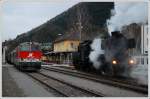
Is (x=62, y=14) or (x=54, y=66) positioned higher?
(x=62, y=14)

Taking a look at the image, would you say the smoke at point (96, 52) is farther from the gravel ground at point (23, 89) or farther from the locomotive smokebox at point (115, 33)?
the gravel ground at point (23, 89)

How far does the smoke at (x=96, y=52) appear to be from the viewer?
1535 cm

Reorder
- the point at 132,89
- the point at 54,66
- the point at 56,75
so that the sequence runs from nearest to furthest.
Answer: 1. the point at 132,89
2. the point at 54,66
3. the point at 56,75

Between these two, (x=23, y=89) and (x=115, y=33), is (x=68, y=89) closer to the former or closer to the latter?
(x=23, y=89)

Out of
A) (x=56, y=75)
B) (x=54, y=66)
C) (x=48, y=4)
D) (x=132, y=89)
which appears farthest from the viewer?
(x=56, y=75)

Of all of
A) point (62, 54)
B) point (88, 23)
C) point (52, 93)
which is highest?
point (88, 23)

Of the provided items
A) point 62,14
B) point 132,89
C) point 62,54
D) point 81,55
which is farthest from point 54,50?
point 81,55

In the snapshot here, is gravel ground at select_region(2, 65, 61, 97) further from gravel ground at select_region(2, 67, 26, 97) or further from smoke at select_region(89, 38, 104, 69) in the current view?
smoke at select_region(89, 38, 104, 69)

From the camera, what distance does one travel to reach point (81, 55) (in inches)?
724

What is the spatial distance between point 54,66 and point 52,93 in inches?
117

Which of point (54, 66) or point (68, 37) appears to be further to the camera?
point (54, 66)

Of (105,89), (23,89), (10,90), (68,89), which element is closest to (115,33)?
(105,89)

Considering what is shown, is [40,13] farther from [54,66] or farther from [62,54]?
[54,66]

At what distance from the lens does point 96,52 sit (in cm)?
1602
